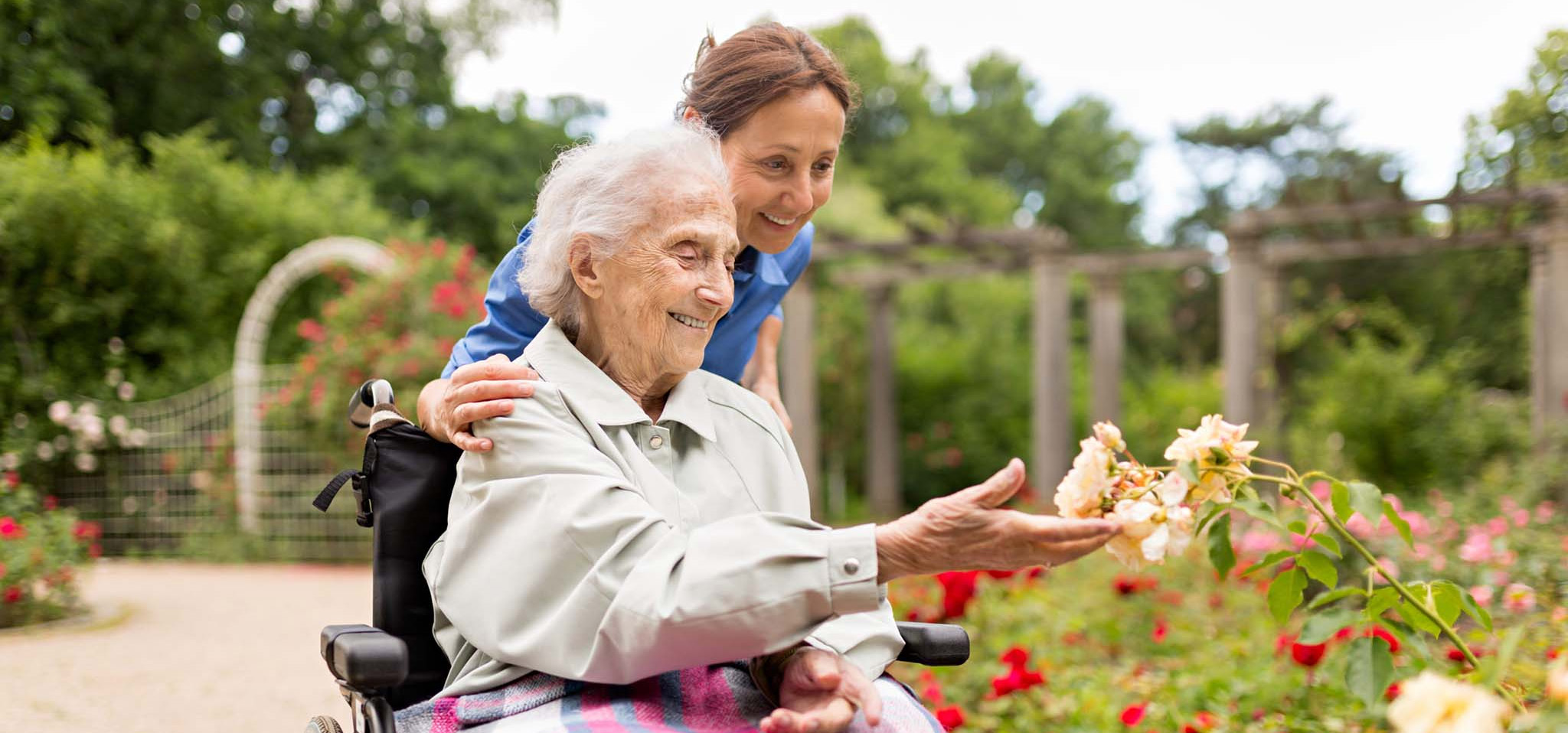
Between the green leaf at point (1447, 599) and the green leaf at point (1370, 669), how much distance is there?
0.09m

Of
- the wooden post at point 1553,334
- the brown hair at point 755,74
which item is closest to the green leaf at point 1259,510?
the brown hair at point 755,74

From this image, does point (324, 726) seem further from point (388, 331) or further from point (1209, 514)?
point (388, 331)

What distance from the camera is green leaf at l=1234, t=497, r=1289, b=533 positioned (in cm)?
137

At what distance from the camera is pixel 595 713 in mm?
1409

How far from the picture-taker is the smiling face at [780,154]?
1965 millimetres

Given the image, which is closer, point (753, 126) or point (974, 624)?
point (753, 126)

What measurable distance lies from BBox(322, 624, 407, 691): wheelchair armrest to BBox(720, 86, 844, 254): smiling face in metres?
0.88

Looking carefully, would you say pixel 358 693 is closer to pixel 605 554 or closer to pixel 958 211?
pixel 605 554

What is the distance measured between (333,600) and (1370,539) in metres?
4.90

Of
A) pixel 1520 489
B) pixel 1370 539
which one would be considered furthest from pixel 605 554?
pixel 1520 489

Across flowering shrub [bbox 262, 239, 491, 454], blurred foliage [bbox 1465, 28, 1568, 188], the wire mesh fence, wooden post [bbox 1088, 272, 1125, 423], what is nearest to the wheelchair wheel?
blurred foliage [bbox 1465, 28, 1568, 188]

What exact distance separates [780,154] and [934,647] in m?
0.83

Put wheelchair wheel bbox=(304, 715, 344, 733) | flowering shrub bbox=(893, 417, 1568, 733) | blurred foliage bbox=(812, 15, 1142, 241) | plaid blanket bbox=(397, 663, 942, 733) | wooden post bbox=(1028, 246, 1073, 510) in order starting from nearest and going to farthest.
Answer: flowering shrub bbox=(893, 417, 1568, 733) → plaid blanket bbox=(397, 663, 942, 733) → wheelchair wheel bbox=(304, 715, 344, 733) → wooden post bbox=(1028, 246, 1073, 510) → blurred foliage bbox=(812, 15, 1142, 241)

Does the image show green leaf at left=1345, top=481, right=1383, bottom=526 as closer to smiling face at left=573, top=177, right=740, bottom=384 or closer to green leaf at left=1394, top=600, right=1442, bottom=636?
green leaf at left=1394, top=600, right=1442, bottom=636
